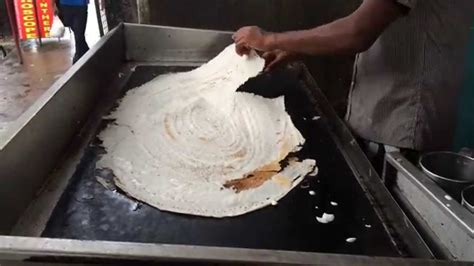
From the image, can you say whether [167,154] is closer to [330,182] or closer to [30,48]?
[330,182]

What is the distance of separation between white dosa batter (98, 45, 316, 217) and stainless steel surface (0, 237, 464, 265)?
40 centimetres

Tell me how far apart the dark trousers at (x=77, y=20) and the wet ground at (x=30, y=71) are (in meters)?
0.32

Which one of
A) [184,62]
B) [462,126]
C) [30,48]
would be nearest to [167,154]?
[184,62]

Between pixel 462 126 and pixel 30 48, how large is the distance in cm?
508

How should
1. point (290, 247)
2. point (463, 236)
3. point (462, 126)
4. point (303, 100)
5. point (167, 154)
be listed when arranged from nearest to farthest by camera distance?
point (463, 236) < point (290, 247) < point (167, 154) < point (303, 100) < point (462, 126)

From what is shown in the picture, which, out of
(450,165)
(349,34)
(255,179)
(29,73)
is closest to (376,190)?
(450,165)

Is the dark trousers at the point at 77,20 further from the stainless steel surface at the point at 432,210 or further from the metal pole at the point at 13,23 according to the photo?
the stainless steel surface at the point at 432,210

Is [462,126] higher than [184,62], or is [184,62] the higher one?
[184,62]

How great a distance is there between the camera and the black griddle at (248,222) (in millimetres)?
1139

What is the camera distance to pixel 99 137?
1.64m

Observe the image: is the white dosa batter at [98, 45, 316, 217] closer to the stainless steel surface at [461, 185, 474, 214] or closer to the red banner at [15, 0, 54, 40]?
the stainless steel surface at [461, 185, 474, 214]

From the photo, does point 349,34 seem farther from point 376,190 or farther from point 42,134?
→ point 42,134

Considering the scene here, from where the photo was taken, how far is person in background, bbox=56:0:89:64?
4645mm

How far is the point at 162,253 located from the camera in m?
0.83
